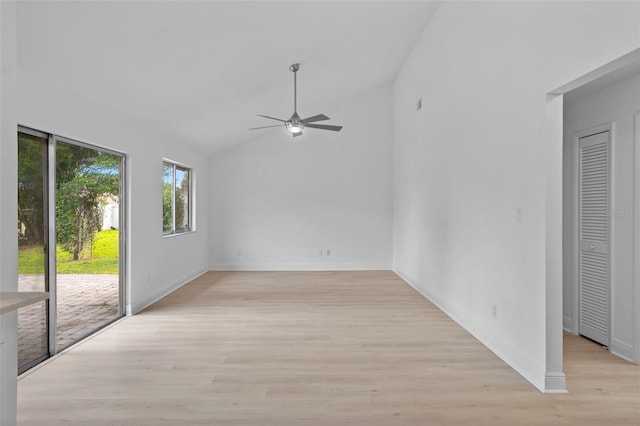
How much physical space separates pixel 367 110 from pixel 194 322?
5489 mm

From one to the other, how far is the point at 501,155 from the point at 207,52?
2864mm

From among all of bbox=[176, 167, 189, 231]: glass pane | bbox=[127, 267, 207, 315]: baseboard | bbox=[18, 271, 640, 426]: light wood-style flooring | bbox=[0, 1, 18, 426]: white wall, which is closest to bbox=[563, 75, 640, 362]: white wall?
bbox=[18, 271, 640, 426]: light wood-style flooring

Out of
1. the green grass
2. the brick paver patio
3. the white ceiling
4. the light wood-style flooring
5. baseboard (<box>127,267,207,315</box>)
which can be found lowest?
the light wood-style flooring

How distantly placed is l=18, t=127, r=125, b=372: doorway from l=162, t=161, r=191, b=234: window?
4.66 feet

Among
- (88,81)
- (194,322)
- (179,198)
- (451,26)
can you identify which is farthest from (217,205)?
(451,26)

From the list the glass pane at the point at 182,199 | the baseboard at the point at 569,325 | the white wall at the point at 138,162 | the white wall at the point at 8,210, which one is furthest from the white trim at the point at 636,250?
the glass pane at the point at 182,199

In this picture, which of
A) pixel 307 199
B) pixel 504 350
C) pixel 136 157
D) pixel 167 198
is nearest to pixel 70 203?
pixel 136 157

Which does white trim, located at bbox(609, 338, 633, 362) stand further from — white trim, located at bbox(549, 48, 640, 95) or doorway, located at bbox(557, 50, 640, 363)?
white trim, located at bbox(549, 48, 640, 95)

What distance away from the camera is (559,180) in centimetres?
258

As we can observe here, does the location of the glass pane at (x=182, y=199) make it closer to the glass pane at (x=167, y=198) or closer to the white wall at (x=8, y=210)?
the glass pane at (x=167, y=198)

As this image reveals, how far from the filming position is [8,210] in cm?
175

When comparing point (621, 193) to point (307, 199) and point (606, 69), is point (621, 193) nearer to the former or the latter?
point (606, 69)

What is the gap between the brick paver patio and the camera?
2.97 metres

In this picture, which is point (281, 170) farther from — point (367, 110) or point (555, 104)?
point (555, 104)
